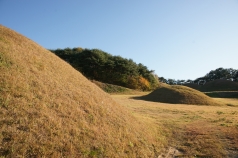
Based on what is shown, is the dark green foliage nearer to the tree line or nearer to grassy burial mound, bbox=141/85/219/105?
grassy burial mound, bbox=141/85/219/105

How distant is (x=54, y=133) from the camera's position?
675 centimetres

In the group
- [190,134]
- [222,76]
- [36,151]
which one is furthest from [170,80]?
[36,151]

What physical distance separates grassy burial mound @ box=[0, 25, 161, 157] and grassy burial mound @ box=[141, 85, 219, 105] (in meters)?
20.6

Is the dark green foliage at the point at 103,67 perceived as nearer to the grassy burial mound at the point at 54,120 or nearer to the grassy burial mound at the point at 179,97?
the grassy burial mound at the point at 179,97

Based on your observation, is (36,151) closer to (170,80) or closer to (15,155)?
(15,155)

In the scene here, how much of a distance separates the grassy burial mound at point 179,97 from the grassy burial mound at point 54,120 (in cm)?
2058

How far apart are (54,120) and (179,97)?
27602 millimetres

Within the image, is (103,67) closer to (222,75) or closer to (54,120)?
(54,120)

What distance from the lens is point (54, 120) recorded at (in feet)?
24.4

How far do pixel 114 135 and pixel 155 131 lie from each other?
4161 mm

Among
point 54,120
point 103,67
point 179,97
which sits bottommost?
point 54,120

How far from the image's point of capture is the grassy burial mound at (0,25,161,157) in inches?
238

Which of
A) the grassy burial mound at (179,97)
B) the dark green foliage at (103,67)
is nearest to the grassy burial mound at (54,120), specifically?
the grassy burial mound at (179,97)

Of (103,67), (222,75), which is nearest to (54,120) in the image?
(103,67)
